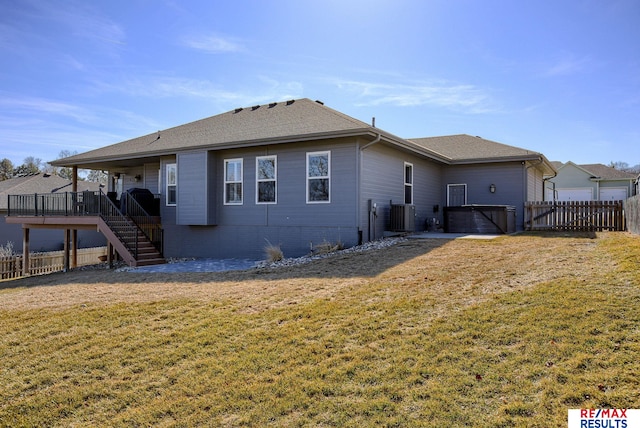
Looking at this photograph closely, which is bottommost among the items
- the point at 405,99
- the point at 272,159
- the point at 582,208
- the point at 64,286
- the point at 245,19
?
the point at 64,286

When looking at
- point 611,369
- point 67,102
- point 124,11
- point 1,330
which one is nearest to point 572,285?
point 611,369

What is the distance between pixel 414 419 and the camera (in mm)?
3043

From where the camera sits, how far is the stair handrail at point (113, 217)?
43.2 feet

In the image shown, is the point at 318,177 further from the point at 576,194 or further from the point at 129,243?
Answer: the point at 576,194

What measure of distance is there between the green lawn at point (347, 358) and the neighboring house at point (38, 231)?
21604mm

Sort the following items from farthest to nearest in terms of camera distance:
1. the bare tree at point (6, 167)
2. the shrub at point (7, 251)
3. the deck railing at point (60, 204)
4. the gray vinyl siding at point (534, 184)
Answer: the bare tree at point (6, 167) → the gray vinyl siding at point (534, 184) → the shrub at point (7, 251) → the deck railing at point (60, 204)

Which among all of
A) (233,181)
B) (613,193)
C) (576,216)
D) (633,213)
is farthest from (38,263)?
(613,193)

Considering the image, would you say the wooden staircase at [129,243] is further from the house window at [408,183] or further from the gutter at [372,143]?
the house window at [408,183]

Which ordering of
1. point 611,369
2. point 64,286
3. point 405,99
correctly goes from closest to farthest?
point 611,369, point 64,286, point 405,99

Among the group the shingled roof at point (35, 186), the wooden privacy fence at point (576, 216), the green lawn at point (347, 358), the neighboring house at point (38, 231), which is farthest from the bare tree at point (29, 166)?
the green lawn at point (347, 358)

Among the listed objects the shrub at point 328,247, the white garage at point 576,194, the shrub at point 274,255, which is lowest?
the shrub at point 274,255

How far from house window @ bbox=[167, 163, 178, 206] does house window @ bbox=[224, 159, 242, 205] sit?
2.39 m

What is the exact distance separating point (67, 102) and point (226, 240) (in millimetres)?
14854

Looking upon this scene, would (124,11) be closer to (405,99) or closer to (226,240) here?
(226,240)
